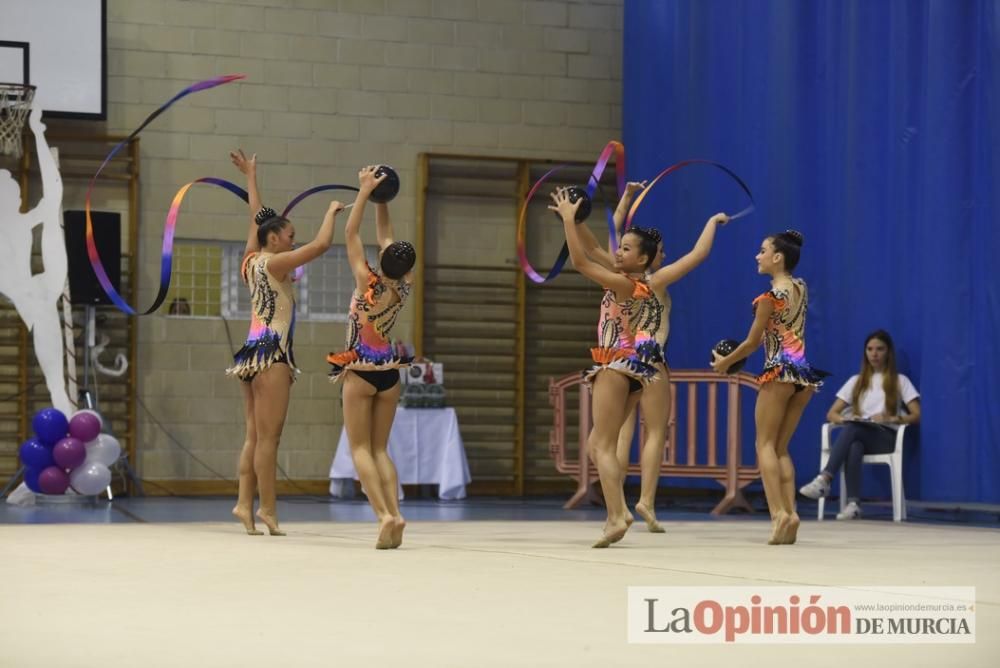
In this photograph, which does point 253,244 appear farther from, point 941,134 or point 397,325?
point 397,325

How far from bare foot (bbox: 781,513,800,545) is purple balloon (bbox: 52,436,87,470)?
4.88 m

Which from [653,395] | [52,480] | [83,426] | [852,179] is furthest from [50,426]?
[852,179]

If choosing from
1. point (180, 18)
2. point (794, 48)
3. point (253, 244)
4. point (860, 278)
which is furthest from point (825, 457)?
point (180, 18)

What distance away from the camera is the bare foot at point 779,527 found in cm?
621

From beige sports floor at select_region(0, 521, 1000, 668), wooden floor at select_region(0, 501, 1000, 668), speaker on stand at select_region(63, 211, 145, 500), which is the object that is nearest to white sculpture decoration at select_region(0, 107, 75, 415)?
speaker on stand at select_region(63, 211, 145, 500)

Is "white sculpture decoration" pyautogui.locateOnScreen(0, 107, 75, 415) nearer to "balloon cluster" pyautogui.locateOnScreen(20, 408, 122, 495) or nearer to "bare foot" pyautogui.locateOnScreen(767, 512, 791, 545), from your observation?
"balloon cluster" pyautogui.locateOnScreen(20, 408, 122, 495)

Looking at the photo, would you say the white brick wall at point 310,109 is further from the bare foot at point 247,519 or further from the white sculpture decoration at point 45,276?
the bare foot at point 247,519

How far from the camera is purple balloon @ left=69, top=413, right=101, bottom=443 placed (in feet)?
30.5

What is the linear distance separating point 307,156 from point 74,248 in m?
2.05

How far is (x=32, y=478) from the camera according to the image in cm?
928

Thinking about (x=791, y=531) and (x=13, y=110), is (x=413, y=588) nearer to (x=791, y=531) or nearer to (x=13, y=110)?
(x=791, y=531)

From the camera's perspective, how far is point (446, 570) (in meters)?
4.83

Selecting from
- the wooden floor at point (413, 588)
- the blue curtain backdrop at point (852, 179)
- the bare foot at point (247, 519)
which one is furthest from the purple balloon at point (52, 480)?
the blue curtain backdrop at point (852, 179)

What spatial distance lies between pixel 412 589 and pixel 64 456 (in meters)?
5.54
